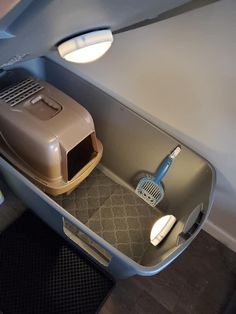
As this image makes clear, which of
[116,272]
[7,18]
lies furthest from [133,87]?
[7,18]

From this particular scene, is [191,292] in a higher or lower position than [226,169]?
lower

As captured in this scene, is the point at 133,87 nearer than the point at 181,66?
No

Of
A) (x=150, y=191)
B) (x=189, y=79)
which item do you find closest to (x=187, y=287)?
(x=150, y=191)

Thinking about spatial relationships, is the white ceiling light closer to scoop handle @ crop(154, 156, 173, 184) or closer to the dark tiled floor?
scoop handle @ crop(154, 156, 173, 184)

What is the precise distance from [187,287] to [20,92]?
94 centimetres

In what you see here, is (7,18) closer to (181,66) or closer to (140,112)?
(181,66)

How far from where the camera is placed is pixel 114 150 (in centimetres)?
119

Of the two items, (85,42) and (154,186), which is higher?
(85,42)

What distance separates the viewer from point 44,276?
3.35 ft

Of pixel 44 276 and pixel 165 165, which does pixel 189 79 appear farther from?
pixel 44 276

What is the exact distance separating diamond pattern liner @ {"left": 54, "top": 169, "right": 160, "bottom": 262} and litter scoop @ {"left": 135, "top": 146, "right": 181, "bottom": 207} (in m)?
0.03

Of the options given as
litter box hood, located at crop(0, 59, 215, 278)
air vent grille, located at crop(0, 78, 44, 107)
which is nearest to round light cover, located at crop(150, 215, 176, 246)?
litter box hood, located at crop(0, 59, 215, 278)

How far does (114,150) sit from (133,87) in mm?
291

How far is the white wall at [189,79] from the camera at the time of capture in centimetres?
73
